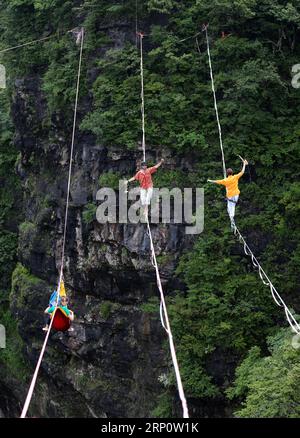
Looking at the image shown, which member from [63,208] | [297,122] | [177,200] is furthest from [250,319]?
[63,208]

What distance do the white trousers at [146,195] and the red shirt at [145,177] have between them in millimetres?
94

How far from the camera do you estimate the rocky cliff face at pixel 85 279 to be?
15.0 meters

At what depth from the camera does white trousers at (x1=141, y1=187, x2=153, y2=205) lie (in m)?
14.0

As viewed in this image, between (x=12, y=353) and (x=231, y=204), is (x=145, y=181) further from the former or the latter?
(x=12, y=353)

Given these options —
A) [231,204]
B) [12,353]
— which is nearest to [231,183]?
[231,204]

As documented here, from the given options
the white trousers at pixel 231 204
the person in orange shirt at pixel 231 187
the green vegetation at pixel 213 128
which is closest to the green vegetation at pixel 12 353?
the green vegetation at pixel 213 128

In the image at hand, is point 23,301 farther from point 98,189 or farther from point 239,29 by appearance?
point 239,29

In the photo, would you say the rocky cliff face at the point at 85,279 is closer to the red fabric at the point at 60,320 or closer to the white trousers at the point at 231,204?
the white trousers at the point at 231,204

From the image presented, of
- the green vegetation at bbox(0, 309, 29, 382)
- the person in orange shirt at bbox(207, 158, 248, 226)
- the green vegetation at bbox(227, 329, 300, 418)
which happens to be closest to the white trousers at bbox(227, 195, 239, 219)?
the person in orange shirt at bbox(207, 158, 248, 226)

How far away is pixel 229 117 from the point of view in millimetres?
15047

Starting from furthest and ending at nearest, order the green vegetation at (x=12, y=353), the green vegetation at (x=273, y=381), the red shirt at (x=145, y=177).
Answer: the green vegetation at (x=12, y=353), the red shirt at (x=145, y=177), the green vegetation at (x=273, y=381)

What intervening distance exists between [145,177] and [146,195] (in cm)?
49

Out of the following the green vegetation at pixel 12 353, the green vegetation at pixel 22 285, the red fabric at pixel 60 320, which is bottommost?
the green vegetation at pixel 12 353

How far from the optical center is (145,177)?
45.2ft
